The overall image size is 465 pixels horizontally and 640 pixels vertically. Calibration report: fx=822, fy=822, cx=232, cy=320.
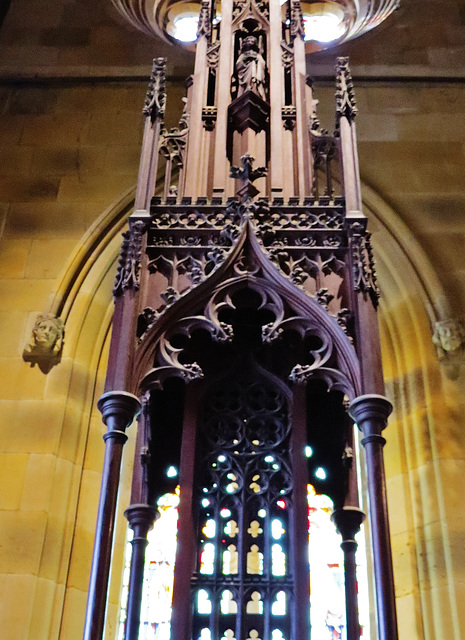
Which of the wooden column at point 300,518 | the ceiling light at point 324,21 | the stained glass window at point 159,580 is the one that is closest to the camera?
the wooden column at point 300,518

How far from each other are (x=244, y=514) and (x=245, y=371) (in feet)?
3.02

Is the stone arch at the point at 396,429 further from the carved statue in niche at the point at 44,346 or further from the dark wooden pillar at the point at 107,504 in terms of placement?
the dark wooden pillar at the point at 107,504

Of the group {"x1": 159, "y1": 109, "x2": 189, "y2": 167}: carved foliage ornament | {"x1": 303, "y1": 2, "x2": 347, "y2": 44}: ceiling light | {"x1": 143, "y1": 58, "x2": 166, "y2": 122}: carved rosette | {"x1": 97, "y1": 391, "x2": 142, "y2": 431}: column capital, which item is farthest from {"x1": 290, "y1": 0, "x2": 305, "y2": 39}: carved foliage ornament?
{"x1": 97, "y1": 391, "x2": 142, "y2": 431}: column capital

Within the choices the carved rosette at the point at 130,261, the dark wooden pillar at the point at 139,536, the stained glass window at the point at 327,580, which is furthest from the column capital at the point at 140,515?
the stained glass window at the point at 327,580

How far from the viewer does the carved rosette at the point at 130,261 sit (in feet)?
15.5

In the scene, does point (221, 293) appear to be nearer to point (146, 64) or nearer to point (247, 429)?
point (247, 429)

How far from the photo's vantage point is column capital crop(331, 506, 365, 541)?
5.16 m

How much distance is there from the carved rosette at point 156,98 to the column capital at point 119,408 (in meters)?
2.31

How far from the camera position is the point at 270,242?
4984 millimetres

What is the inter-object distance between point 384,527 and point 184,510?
1275 millimetres

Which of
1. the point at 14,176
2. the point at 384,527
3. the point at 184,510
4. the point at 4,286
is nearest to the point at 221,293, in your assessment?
the point at 184,510

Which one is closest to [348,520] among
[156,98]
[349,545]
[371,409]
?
[349,545]

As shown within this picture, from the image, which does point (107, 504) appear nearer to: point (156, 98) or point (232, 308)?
point (232, 308)

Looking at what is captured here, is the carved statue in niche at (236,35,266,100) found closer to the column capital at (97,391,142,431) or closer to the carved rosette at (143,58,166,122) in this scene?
the carved rosette at (143,58,166,122)
